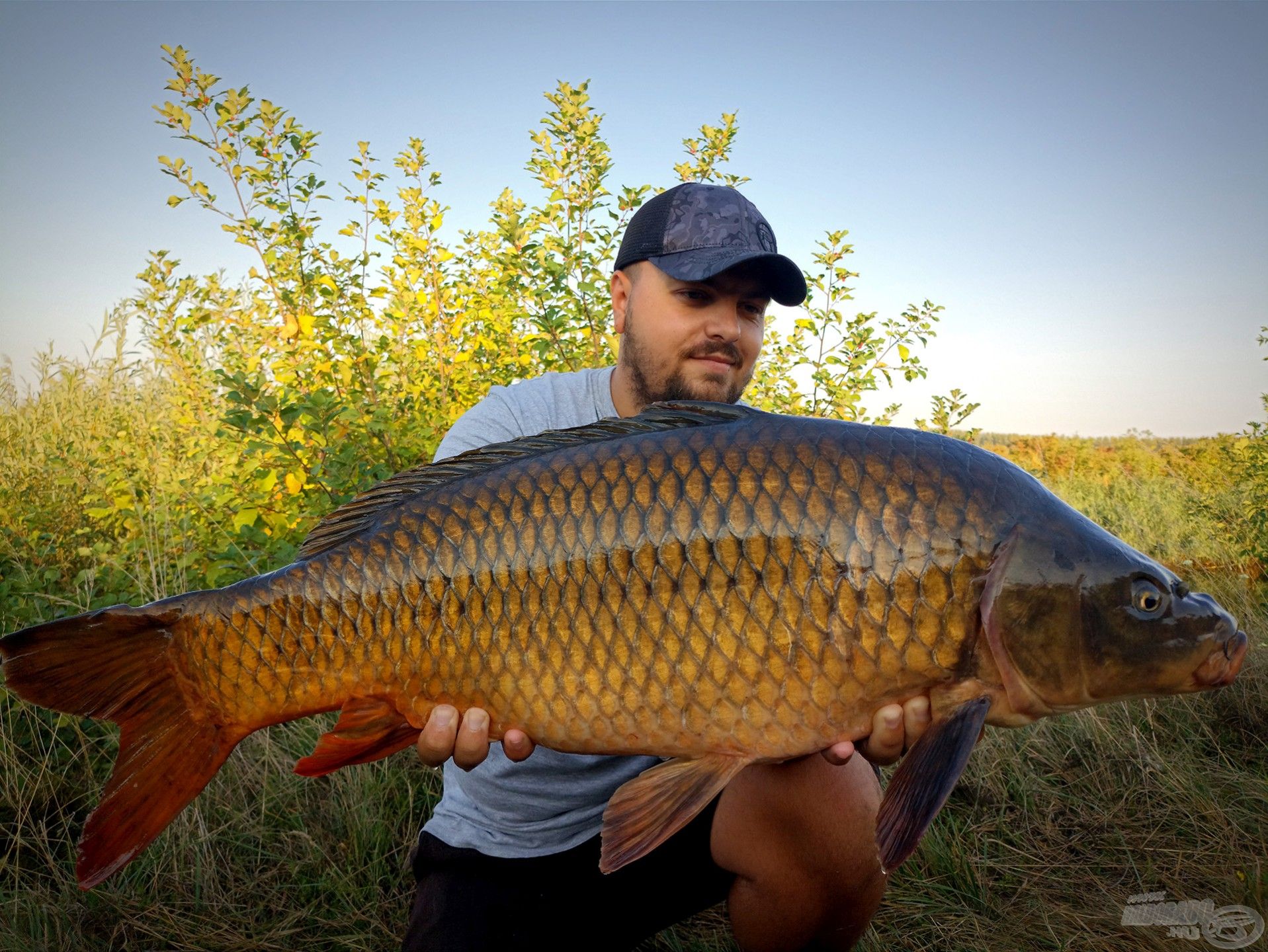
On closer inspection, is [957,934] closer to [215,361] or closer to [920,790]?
[920,790]

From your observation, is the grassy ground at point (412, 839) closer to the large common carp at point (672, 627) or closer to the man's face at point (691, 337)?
the large common carp at point (672, 627)

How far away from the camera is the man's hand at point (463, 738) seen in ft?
4.68

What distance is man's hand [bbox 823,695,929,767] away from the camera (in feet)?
4.33

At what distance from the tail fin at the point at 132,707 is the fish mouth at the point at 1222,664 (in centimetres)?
157

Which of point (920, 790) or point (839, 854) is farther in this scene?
point (839, 854)

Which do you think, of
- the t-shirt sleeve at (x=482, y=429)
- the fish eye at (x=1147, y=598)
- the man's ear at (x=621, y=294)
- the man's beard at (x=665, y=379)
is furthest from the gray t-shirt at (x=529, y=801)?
the fish eye at (x=1147, y=598)

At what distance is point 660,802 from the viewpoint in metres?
1.36

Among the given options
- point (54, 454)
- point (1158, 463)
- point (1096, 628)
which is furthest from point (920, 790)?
point (1158, 463)

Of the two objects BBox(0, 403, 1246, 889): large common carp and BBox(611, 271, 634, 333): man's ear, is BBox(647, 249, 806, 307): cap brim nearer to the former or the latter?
BBox(611, 271, 634, 333): man's ear

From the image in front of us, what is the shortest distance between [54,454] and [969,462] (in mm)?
3757

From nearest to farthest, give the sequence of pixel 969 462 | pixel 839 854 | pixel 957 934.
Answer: pixel 969 462, pixel 839 854, pixel 957 934

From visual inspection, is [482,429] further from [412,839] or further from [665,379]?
[412,839]

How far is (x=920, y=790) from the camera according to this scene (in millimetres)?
1246

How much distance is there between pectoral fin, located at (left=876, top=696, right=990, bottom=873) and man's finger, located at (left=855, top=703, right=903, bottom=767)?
0.16 ft
